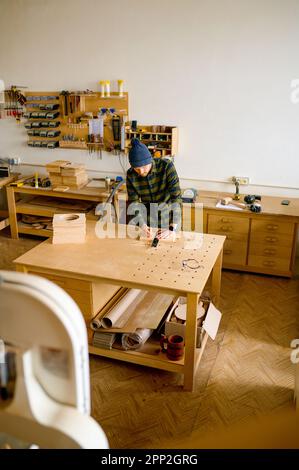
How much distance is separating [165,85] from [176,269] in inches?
103

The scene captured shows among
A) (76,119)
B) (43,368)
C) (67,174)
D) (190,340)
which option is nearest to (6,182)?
(67,174)

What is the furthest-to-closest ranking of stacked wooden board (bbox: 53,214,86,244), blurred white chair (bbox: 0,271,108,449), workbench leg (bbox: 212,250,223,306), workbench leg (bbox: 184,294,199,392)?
workbench leg (bbox: 212,250,223,306), stacked wooden board (bbox: 53,214,86,244), workbench leg (bbox: 184,294,199,392), blurred white chair (bbox: 0,271,108,449)

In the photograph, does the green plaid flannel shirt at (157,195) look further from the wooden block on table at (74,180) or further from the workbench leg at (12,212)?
the workbench leg at (12,212)

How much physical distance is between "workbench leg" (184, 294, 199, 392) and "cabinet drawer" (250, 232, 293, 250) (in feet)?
6.03

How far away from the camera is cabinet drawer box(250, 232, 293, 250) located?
4043mm

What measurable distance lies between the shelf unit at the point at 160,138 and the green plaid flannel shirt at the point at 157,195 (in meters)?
1.15

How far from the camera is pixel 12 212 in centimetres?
509

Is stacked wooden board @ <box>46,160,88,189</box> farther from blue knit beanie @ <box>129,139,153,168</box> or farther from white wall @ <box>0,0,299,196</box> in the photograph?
blue knit beanie @ <box>129,139,153,168</box>

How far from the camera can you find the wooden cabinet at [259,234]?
4.03 metres

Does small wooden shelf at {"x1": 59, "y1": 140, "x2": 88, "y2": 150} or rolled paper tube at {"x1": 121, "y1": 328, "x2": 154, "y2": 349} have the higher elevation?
small wooden shelf at {"x1": 59, "y1": 140, "x2": 88, "y2": 150}

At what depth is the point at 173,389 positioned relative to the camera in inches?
106

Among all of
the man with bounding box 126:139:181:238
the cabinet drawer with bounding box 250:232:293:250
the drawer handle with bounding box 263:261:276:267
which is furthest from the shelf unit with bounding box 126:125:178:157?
the drawer handle with bounding box 263:261:276:267
